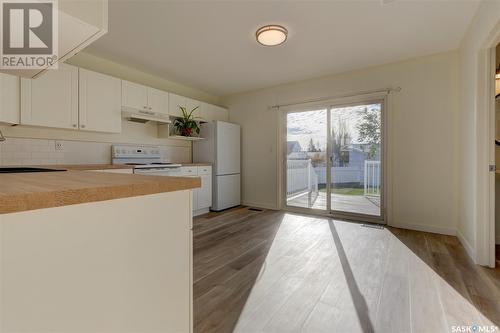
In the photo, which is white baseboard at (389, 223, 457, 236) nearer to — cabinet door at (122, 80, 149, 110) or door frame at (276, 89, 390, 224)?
door frame at (276, 89, 390, 224)

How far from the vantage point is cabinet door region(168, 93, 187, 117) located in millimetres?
4047

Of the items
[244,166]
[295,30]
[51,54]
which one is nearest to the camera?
[51,54]

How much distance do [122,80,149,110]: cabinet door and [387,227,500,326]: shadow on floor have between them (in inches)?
152

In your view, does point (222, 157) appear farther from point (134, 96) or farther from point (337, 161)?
point (337, 161)

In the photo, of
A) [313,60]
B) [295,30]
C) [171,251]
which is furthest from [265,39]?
[171,251]

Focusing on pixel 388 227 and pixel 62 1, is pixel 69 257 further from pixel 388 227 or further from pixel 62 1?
pixel 388 227

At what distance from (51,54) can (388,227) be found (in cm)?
394

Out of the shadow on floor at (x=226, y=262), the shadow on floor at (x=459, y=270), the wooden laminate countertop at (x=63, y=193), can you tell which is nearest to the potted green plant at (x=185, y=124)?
the shadow on floor at (x=226, y=262)

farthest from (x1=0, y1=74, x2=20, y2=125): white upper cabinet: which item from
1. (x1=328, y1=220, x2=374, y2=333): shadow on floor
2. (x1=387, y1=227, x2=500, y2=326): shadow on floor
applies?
(x1=387, y1=227, x2=500, y2=326): shadow on floor

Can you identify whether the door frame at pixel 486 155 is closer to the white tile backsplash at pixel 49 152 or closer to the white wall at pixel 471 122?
the white wall at pixel 471 122

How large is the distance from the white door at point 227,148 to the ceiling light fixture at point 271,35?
202 cm

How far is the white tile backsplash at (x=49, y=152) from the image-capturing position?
107 inches

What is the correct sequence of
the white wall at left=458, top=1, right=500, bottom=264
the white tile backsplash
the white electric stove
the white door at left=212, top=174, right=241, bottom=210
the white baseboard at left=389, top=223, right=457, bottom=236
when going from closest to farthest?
the white wall at left=458, top=1, right=500, bottom=264 < the white tile backsplash < the white baseboard at left=389, top=223, right=457, bottom=236 < the white electric stove < the white door at left=212, top=174, right=241, bottom=210

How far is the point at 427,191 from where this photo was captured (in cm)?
333
